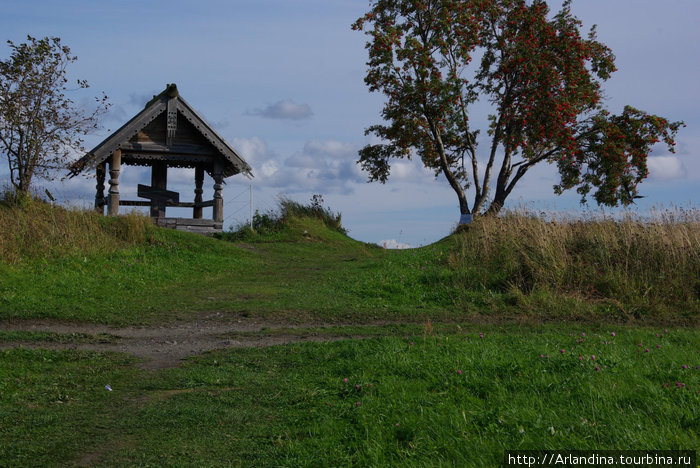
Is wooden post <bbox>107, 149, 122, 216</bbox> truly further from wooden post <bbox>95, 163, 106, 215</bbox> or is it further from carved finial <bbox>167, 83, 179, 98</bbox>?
wooden post <bbox>95, 163, 106, 215</bbox>

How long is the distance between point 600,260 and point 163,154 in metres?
18.9

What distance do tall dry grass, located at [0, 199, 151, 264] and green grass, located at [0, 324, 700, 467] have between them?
7.89 metres

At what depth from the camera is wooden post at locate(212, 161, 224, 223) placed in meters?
26.2

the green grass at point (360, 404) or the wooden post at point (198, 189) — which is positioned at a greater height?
the wooden post at point (198, 189)

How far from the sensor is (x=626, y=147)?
28203 millimetres

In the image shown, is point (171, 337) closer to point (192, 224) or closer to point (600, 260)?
point (600, 260)

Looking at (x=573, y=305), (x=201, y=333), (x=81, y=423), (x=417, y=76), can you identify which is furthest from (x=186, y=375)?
(x=417, y=76)

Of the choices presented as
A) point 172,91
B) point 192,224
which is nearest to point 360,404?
point 192,224

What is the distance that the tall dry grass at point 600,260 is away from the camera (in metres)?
12.3

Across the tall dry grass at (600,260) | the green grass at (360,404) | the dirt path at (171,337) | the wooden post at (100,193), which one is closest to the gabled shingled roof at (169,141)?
the wooden post at (100,193)

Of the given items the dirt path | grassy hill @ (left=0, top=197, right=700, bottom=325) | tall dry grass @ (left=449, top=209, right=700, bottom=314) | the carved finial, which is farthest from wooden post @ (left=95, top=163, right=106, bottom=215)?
tall dry grass @ (left=449, top=209, right=700, bottom=314)

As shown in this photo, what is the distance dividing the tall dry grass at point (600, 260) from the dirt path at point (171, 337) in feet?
17.6

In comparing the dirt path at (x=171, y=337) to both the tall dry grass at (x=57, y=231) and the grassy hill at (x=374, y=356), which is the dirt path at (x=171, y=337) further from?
the tall dry grass at (x=57, y=231)

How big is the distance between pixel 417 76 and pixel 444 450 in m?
25.2
